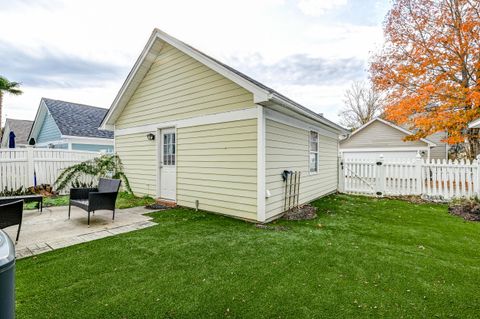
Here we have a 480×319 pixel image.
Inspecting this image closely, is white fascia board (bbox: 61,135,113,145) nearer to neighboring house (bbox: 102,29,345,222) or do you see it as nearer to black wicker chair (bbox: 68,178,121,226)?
neighboring house (bbox: 102,29,345,222)

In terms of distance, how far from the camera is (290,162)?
6578 millimetres

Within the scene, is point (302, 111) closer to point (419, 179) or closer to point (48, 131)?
point (419, 179)

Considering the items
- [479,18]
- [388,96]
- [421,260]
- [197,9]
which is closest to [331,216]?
[421,260]

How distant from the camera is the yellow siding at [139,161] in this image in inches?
314

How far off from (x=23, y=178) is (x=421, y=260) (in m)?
11.2

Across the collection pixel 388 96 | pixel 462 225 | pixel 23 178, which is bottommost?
pixel 462 225

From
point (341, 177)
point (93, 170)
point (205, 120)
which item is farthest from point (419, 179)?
point (93, 170)

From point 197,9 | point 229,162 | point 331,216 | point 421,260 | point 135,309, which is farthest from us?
point 197,9

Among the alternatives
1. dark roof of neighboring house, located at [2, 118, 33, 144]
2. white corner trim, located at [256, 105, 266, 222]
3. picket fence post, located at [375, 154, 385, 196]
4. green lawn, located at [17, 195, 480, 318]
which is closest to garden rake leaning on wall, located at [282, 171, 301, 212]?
white corner trim, located at [256, 105, 266, 222]

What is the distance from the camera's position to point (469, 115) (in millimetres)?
10086

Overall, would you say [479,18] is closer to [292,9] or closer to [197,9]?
[292,9]

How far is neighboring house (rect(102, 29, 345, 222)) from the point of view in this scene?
5543mm

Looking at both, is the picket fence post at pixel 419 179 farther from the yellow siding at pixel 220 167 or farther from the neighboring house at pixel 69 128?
the neighboring house at pixel 69 128

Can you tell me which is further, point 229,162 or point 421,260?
point 229,162
